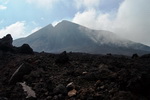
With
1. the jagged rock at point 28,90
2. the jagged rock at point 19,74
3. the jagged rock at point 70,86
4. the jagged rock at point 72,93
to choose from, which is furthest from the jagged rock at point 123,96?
the jagged rock at point 19,74

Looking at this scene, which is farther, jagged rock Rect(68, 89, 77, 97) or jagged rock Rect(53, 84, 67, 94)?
jagged rock Rect(53, 84, 67, 94)

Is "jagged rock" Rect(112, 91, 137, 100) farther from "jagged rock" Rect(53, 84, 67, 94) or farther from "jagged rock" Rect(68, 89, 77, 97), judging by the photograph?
"jagged rock" Rect(53, 84, 67, 94)

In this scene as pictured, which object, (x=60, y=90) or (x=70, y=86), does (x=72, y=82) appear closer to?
(x=70, y=86)

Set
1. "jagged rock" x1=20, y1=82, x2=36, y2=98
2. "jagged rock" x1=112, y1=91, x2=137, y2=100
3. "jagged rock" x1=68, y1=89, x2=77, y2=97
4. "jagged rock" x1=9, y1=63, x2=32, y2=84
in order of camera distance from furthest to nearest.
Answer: "jagged rock" x1=9, y1=63, x2=32, y2=84
"jagged rock" x1=20, y1=82, x2=36, y2=98
"jagged rock" x1=68, y1=89, x2=77, y2=97
"jagged rock" x1=112, y1=91, x2=137, y2=100

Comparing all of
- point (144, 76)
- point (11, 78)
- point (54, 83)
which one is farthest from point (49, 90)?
point (144, 76)

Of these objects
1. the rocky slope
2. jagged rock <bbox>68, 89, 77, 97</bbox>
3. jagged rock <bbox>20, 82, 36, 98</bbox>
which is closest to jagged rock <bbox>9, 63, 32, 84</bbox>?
the rocky slope

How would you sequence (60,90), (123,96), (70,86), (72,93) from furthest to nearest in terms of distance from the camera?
(70,86) → (60,90) → (72,93) → (123,96)

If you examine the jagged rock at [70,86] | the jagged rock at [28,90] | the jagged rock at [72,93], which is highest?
the jagged rock at [70,86]

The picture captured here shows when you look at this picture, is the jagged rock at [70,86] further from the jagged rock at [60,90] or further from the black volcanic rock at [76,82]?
the jagged rock at [60,90]

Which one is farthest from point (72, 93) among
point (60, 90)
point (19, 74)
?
point (19, 74)

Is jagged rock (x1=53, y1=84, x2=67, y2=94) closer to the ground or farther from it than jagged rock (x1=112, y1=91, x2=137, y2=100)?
closer to the ground

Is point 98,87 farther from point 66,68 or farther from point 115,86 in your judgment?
point 66,68

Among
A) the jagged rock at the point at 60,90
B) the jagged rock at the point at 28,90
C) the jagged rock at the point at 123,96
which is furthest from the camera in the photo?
the jagged rock at the point at 28,90

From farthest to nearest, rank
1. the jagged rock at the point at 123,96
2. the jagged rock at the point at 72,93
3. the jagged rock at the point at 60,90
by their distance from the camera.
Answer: the jagged rock at the point at 60,90 < the jagged rock at the point at 72,93 < the jagged rock at the point at 123,96
